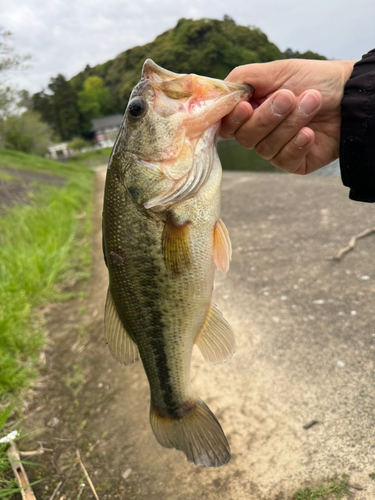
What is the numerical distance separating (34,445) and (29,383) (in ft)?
2.48

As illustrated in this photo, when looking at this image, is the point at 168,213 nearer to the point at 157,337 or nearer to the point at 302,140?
the point at 157,337

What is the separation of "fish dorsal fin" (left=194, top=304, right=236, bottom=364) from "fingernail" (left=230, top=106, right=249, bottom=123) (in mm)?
1031

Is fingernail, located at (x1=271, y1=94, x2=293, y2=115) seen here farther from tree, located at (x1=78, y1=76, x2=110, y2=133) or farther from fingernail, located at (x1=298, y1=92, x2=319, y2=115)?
tree, located at (x1=78, y1=76, x2=110, y2=133)

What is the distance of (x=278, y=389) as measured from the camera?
2701 millimetres

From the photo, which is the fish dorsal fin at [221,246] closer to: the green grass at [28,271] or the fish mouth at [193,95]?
the fish mouth at [193,95]

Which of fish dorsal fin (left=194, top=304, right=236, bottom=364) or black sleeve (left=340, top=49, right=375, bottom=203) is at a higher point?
black sleeve (left=340, top=49, right=375, bottom=203)

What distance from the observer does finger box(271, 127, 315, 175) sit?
1.86 meters

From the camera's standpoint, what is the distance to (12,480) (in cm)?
236

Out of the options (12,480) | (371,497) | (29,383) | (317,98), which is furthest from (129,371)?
(317,98)

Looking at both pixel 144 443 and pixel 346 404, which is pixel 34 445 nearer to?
pixel 144 443

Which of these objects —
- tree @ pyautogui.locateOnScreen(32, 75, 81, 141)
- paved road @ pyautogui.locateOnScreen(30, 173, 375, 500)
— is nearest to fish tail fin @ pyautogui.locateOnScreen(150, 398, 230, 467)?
paved road @ pyautogui.locateOnScreen(30, 173, 375, 500)

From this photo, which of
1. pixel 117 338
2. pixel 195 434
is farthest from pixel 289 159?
pixel 195 434

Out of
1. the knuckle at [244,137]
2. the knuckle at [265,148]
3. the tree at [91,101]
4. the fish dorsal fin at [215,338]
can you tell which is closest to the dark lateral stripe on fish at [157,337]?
the fish dorsal fin at [215,338]

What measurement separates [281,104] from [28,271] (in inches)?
189
